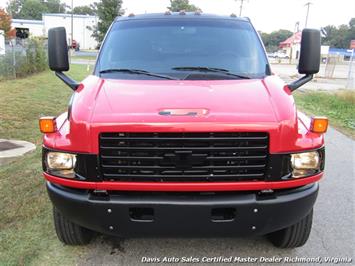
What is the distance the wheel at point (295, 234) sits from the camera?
3590mm

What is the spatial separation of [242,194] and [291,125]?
0.62 meters

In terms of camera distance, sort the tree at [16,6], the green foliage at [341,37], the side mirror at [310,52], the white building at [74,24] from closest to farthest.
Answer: the side mirror at [310,52] < the white building at [74,24] < the green foliage at [341,37] < the tree at [16,6]

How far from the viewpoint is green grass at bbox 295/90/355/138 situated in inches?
419

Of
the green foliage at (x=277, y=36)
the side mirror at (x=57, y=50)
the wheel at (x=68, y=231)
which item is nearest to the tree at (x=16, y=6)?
the green foliage at (x=277, y=36)

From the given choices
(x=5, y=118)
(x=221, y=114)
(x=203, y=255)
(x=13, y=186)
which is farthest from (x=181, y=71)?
(x=5, y=118)

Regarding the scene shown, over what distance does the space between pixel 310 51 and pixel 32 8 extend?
416 feet

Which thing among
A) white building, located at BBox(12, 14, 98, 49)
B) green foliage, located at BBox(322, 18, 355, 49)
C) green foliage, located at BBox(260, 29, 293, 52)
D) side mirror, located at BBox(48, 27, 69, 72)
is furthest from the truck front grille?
green foliage, located at BBox(260, 29, 293, 52)

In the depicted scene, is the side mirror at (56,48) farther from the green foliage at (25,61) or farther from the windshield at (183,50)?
the green foliage at (25,61)

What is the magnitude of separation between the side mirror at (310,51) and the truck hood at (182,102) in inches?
20.0

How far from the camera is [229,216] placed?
3023 mm

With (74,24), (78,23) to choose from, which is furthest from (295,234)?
(78,23)

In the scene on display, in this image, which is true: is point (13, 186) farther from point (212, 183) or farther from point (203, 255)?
point (212, 183)

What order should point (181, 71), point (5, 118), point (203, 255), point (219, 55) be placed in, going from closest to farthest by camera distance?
point (203, 255) < point (181, 71) < point (219, 55) < point (5, 118)

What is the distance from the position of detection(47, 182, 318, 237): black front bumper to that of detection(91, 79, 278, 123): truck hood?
563 mm
